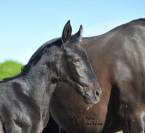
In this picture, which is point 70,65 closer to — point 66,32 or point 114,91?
point 66,32

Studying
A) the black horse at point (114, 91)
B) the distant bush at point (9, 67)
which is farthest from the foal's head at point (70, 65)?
the distant bush at point (9, 67)

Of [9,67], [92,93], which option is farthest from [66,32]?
[9,67]

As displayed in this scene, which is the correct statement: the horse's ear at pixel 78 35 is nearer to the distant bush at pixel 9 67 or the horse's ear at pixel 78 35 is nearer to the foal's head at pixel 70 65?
the foal's head at pixel 70 65

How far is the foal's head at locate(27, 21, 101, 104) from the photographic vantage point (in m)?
9.09

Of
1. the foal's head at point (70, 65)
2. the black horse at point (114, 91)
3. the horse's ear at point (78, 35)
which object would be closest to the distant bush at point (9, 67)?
the black horse at point (114, 91)

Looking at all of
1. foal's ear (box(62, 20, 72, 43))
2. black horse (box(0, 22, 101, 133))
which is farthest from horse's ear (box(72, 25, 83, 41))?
foal's ear (box(62, 20, 72, 43))

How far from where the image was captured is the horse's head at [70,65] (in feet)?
29.8

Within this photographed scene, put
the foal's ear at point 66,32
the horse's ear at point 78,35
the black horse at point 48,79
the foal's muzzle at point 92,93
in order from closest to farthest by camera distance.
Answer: the black horse at point 48,79 < the foal's ear at point 66,32 < the foal's muzzle at point 92,93 < the horse's ear at point 78,35

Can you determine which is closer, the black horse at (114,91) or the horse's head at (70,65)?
the horse's head at (70,65)

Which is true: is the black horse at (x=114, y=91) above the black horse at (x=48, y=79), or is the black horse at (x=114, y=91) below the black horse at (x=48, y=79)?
below

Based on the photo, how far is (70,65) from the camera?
9094mm

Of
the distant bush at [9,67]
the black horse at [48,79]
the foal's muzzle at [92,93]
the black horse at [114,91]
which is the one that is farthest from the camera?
the distant bush at [9,67]

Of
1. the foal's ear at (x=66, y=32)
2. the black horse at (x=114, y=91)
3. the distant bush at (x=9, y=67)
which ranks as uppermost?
the foal's ear at (x=66, y=32)

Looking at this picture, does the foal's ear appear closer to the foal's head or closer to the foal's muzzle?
the foal's head
